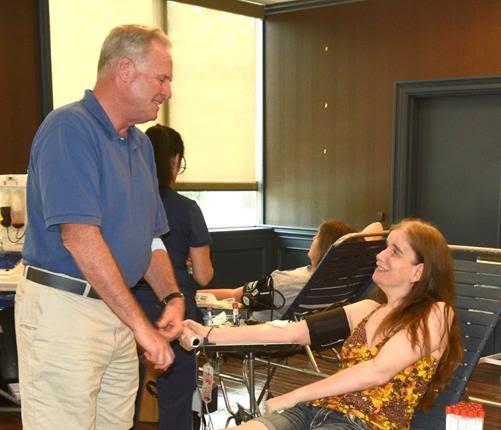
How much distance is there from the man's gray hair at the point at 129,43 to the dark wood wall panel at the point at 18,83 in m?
3.23

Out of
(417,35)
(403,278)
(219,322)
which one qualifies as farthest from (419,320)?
(417,35)

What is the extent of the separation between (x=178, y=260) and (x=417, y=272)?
1.14 m

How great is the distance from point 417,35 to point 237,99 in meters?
1.69

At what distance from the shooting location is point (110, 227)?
1937 millimetres

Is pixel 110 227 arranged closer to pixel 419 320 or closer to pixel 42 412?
pixel 42 412

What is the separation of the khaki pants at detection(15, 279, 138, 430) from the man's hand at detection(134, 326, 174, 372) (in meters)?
0.17

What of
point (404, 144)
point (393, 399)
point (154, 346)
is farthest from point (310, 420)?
point (404, 144)

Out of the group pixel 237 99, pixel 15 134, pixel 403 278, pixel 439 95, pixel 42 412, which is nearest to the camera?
pixel 42 412

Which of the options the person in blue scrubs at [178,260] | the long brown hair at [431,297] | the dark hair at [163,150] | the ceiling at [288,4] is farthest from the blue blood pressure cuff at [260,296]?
the ceiling at [288,4]

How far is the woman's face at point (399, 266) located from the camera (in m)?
2.38

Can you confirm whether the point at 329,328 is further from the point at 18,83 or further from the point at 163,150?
the point at 18,83

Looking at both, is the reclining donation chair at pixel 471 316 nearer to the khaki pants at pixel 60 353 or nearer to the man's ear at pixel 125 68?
the khaki pants at pixel 60 353

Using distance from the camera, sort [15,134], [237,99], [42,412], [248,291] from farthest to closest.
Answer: [237,99] < [15,134] < [248,291] < [42,412]

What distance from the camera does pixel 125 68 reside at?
192 centimetres
